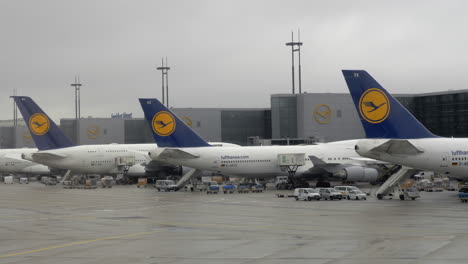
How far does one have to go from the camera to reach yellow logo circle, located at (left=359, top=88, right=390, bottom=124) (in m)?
47.8

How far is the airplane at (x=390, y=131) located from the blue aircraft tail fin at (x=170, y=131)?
2258 cm

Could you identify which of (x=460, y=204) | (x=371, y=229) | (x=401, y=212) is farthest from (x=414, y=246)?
(x=460, y=204)

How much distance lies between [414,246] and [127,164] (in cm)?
6642

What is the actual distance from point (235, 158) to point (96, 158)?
26291 millimetres

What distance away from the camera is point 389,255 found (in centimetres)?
2430

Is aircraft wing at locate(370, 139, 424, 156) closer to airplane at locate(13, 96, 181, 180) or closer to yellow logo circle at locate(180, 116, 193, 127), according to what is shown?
airplane at locate(13, 96, 181, 180)

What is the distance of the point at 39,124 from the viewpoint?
271ft

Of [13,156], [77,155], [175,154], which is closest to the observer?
[175,154]

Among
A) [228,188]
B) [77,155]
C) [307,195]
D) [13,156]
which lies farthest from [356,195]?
[13,156]

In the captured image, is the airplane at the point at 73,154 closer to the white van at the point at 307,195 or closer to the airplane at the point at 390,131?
the white van at the point at 307,195

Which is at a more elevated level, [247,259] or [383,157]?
[383,157]

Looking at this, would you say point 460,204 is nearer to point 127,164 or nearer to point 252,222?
point 252,222

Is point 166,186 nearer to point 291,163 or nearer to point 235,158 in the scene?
point 235,158

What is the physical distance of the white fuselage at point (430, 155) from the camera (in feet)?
157
